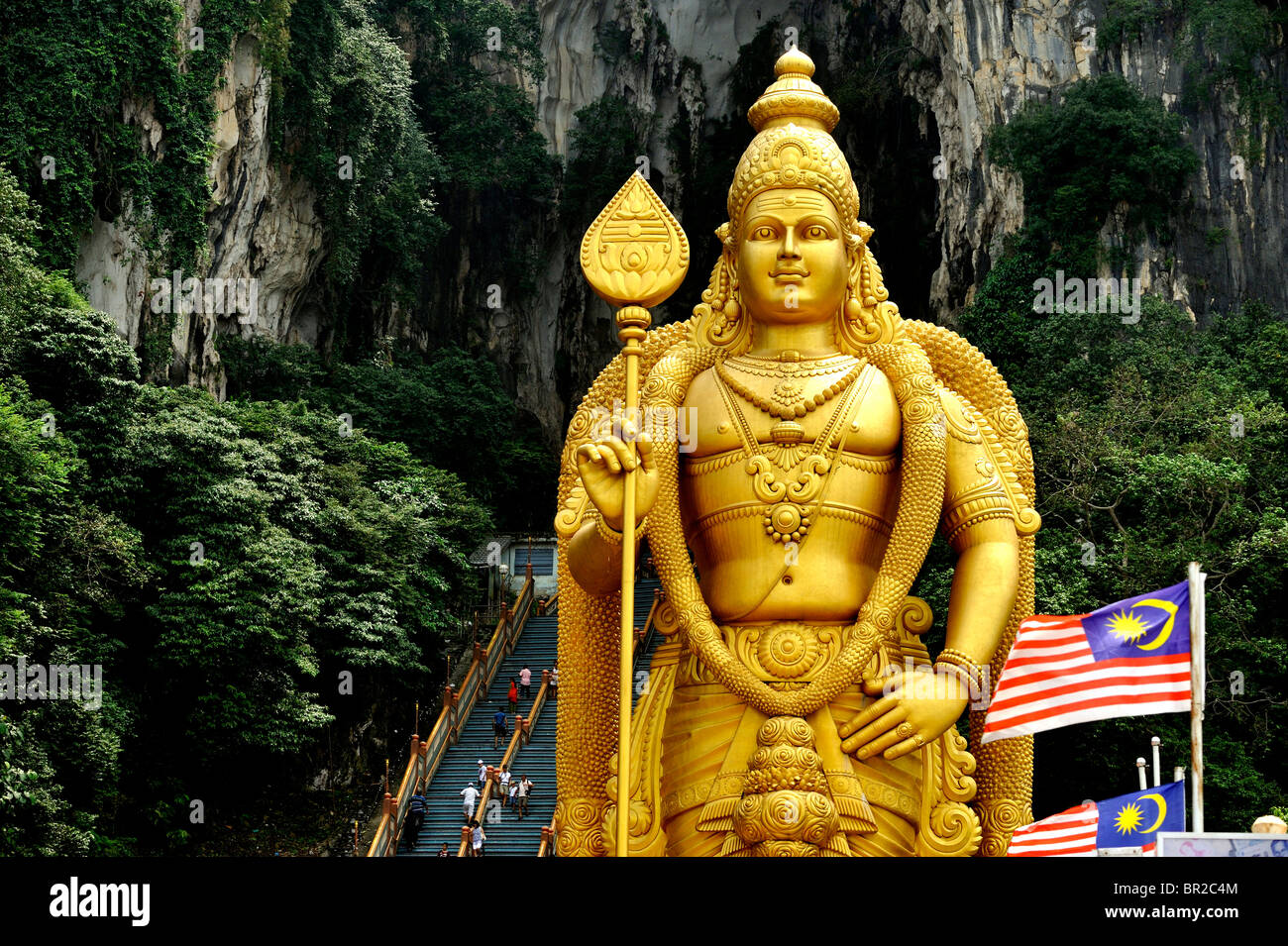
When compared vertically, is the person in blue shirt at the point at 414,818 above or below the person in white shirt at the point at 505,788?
below

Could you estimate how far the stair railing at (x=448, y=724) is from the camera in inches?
782

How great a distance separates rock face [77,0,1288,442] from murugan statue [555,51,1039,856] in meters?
20.7

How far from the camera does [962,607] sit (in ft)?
24.3

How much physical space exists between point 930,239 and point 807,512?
98.5ft

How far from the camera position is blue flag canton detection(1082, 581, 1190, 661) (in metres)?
6.16

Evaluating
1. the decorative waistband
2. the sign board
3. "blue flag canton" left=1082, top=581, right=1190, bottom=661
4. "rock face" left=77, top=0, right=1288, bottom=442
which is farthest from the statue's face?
"rock face" left=77, top=0, right=1288, bottom=442

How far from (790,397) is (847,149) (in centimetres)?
3229

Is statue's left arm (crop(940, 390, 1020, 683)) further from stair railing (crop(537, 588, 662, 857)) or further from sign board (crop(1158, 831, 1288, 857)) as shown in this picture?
stair railing (crop(537, 588, 662, 857))

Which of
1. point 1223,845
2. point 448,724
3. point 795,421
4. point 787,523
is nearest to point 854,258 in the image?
point 795,421

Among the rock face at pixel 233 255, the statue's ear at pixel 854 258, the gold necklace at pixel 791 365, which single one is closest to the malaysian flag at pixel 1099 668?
the gold necklace at pixel 791 365

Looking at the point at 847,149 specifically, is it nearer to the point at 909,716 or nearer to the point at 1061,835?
the point at 1061,835

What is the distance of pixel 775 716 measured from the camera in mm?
7211

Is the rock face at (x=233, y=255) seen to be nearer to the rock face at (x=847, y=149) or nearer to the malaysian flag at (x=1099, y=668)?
the rock face at (x=847, y=149)

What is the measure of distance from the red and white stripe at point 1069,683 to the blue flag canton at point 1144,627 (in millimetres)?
29
